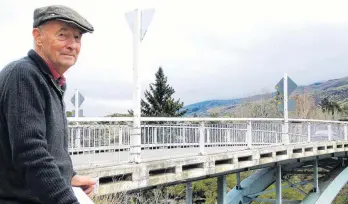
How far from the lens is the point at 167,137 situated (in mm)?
8461

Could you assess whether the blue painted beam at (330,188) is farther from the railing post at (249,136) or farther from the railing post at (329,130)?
the railing post at (249,136)

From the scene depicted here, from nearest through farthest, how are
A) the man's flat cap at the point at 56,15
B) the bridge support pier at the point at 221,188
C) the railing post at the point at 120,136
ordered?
1. the man's flat cap at the point at 56,15
2. the railing post at the point at 120,136
3. the bridge support pier at the point at 221,188

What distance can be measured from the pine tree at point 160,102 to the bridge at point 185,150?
16.6 meters

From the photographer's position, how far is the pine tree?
104ft

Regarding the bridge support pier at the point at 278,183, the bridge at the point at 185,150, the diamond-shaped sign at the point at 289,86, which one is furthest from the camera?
the bridge support pier at the point at 278,183

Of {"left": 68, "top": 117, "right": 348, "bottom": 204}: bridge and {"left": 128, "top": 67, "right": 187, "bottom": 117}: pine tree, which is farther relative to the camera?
{"left": 128, "top": 67, "right": 187, "bottom": 117}: pine tree

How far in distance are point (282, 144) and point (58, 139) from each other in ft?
38.2

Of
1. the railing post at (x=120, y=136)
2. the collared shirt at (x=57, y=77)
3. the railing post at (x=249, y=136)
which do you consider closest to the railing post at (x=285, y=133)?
the railing post at (x=249, y=136)

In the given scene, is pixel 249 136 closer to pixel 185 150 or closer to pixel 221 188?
pixel 221 188

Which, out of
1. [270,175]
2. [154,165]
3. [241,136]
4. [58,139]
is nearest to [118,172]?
[154,165]

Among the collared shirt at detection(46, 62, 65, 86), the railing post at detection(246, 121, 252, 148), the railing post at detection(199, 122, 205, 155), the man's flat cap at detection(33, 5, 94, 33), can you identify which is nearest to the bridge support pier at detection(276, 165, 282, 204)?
the railing post at detection(246, 121, 252, 148)

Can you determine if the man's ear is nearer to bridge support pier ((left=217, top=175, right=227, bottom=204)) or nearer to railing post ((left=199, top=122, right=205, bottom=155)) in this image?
railing post ((left=199, top=122, right=205, bottom=155))

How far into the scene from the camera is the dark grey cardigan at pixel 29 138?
1.20 meters

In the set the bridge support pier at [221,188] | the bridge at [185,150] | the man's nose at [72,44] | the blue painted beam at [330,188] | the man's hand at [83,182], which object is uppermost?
the man's nose at [72,44]
